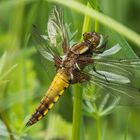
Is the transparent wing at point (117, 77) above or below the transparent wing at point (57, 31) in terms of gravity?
below

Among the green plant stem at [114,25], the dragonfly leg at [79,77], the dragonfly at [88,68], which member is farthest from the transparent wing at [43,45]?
the green plant stem at [114,25]

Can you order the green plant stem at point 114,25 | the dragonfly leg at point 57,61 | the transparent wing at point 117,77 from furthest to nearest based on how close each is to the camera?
the dragonfly leg at point 57,61
the transparent wing at point 117,77
the green plant stem at point 114,25

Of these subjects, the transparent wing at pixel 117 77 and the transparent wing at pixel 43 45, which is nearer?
the transparent wing at pixel 117 77

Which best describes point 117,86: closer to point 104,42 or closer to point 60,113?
point 104,42

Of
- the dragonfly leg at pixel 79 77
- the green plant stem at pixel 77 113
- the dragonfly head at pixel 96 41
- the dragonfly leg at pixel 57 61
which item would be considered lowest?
the green plant stem at pixel 77 113

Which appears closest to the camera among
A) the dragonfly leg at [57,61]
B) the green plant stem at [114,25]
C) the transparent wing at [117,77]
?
the green plant stem at [114,25]

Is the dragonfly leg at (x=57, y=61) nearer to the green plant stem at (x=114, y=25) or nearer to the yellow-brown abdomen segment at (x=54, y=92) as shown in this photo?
the yellow-brown abdomen segment at (x=54, y=92)

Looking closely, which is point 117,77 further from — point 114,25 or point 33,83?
point 33,83
